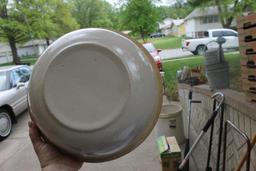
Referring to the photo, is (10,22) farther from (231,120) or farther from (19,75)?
(231,120)

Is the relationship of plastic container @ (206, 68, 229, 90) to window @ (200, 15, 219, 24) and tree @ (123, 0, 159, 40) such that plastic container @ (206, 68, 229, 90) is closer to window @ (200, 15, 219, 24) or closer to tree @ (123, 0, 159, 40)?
tree @ (123, 0, 159, 40)

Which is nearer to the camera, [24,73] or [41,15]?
[24,73]

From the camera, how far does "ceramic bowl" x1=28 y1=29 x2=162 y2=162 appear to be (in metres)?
0.99

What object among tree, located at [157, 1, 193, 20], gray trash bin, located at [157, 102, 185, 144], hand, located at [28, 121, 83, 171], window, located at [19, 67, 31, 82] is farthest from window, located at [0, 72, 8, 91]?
hand, located at [28, 121, 83, 171]

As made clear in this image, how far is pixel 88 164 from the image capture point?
445 centimetres

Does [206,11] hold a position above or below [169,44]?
above

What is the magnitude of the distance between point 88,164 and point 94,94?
368 cm

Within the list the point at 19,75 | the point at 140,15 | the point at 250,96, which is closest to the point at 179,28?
the point at 140,15

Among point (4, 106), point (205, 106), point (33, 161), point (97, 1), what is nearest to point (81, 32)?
point (205, 106)

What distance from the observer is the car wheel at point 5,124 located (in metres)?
6.49

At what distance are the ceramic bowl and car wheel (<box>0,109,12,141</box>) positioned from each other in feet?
19.7

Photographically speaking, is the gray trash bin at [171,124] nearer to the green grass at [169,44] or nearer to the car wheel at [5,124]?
the car wheel at [5,124]

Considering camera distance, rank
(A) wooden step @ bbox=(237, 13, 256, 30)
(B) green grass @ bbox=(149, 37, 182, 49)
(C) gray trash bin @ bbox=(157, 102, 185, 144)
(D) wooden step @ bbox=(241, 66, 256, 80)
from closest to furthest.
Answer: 1. (A) wooden step @ bbox=(237, 13, 256, 30)
2. (D) wooden step @ bbox=(241, 66, 256, 80)
3. (C) gray trash bin @ bbox=(157, 102, 185, 144)
4. (B) green grass @ bbox=(149, 37, 182, 49)

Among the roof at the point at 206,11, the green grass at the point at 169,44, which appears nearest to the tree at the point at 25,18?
the green grass at the point at 169,44
